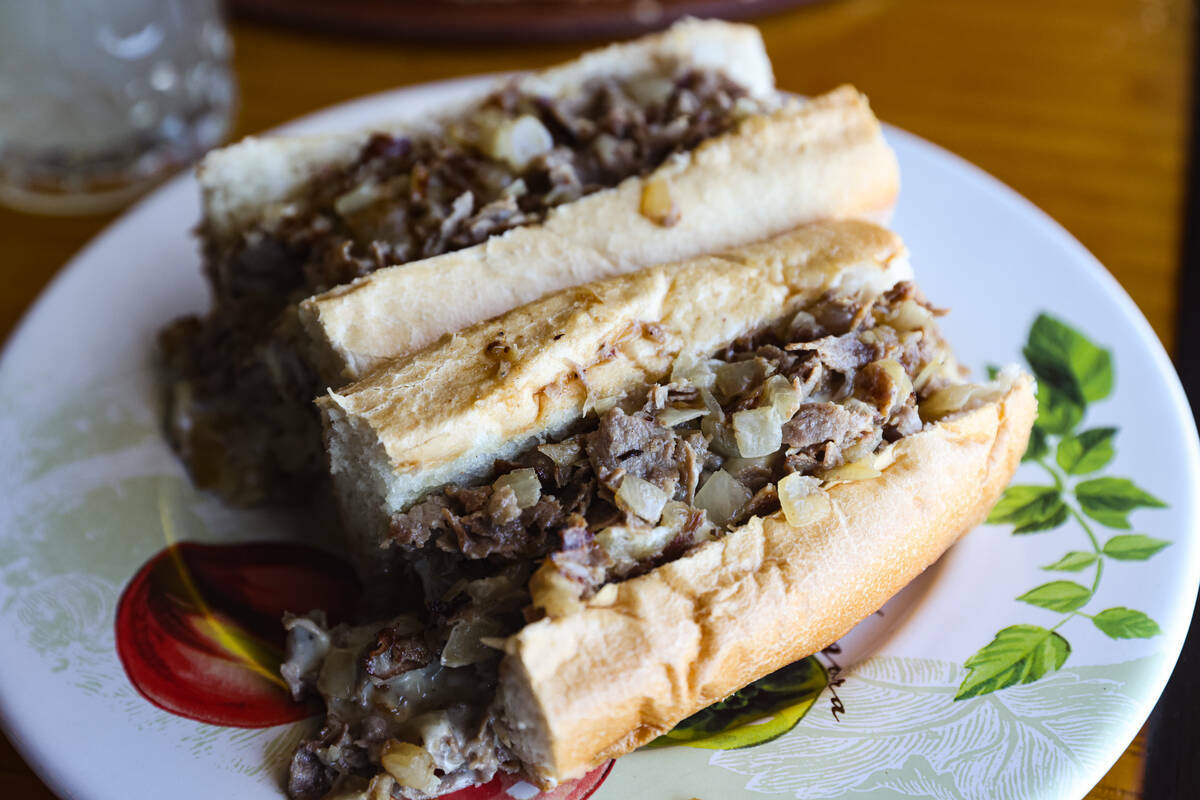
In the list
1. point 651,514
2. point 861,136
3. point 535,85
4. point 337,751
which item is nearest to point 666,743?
point 651,514

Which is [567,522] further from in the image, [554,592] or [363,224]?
[363,224]

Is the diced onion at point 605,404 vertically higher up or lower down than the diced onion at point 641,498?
higher up

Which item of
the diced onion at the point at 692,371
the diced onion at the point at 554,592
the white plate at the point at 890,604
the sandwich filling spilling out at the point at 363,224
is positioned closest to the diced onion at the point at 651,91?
the sandwich filling spilling out at the point at 363,224

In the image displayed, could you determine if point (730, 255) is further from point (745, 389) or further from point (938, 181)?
point (938, 181)

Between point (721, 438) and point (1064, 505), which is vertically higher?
point (721, 438)

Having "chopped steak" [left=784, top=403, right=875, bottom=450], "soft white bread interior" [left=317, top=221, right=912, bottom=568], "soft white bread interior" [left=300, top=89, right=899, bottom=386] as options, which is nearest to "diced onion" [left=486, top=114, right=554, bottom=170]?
"soft white bread interior" [left=300, top=89, right=899, bottom=386]

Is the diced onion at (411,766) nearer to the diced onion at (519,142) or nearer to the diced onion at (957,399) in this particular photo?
the diced onion at (957,399)

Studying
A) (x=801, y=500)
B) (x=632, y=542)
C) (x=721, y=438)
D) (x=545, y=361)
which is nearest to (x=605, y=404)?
(x=545, y=361)

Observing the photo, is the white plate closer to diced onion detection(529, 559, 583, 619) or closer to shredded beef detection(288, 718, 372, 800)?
shredded beef detection(288, 718, 372, 800)
